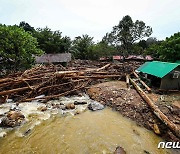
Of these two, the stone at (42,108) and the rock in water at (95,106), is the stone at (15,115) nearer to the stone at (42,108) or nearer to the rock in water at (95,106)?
the stone at (42,108)

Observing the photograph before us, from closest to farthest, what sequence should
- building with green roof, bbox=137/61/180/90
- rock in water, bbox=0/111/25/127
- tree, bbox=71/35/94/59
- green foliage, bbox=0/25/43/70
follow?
rock in water, bbox=0/111/25/127 → building with green roof, bbox=137/61/180/90 → green foliage, bbox=0/25/43/70 → tree, bbox=71/35/94/59

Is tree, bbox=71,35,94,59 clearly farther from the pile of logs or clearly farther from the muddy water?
the muddy water

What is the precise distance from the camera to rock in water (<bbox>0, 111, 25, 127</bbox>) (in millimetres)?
7496

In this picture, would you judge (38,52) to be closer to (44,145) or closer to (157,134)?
(44,145)

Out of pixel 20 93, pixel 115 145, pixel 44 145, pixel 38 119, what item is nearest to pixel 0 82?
pixel 20 93

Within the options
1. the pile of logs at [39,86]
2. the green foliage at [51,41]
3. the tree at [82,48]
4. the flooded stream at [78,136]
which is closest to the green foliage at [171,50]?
the pile of logs at [39,86]

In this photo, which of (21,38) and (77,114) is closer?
(77,114)

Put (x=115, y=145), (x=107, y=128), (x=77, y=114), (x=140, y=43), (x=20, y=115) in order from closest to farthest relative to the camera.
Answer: (x=115, y=145), (x=107, y=128), (x=20, y=115), (x=77, y=114), (x=140, y=43)

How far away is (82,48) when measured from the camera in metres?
36.1

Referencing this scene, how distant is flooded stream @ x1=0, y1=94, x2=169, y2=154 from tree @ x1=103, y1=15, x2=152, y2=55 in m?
27.1

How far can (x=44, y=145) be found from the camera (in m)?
6.18

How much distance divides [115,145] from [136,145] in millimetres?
760

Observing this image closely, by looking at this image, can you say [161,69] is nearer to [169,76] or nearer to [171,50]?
[169,76]

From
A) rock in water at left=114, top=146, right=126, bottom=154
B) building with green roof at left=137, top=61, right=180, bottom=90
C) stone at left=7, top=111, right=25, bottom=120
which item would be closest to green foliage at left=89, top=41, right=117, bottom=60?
building with green roof at left=137, top=61, right=180, bottom=90
